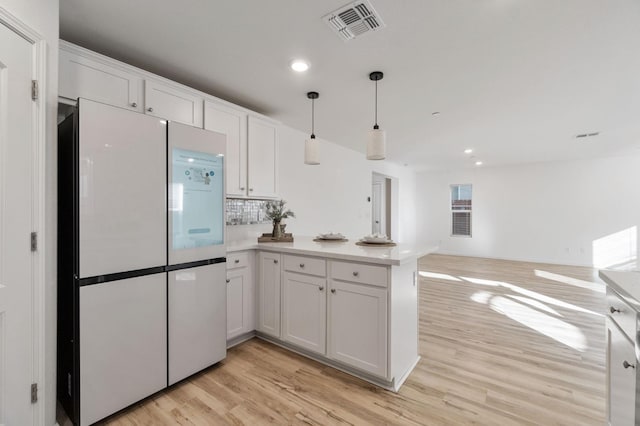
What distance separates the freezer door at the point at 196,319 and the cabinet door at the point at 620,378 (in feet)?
7.82

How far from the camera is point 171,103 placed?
2.42 m

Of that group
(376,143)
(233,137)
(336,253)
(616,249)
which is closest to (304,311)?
(336,253)

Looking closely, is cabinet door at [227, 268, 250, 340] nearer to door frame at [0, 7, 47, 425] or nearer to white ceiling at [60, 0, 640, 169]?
door frame at [0, 7, 47, 425]

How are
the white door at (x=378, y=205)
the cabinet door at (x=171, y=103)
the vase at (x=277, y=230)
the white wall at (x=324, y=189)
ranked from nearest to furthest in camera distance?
the cabinet door at (x=171, y=103), the vase at (x=277, y=230), the white wall at (x=324, y=189), the white door at (x=378, y=205)

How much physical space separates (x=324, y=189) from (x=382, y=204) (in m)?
3.40

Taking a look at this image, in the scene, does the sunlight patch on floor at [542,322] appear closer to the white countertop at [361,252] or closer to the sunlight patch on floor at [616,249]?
the white countertop at [361,252]

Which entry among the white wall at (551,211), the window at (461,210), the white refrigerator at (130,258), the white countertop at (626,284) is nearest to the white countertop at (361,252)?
the white refrigerator at (130,258)

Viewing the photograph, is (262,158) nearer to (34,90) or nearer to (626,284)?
(34,90)

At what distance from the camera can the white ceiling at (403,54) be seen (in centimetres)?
176

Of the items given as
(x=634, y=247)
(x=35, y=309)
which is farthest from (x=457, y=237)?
(x=35, y=309)

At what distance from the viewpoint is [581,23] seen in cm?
186

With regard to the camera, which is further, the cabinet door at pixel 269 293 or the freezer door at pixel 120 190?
the cabinet door at pixel 269 293

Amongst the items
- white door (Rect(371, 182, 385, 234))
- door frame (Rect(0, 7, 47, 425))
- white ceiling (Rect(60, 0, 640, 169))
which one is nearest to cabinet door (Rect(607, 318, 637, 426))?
white ceiling (Rect(60, 0, 640, 169))

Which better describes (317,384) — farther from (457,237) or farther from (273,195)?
(457,237)
